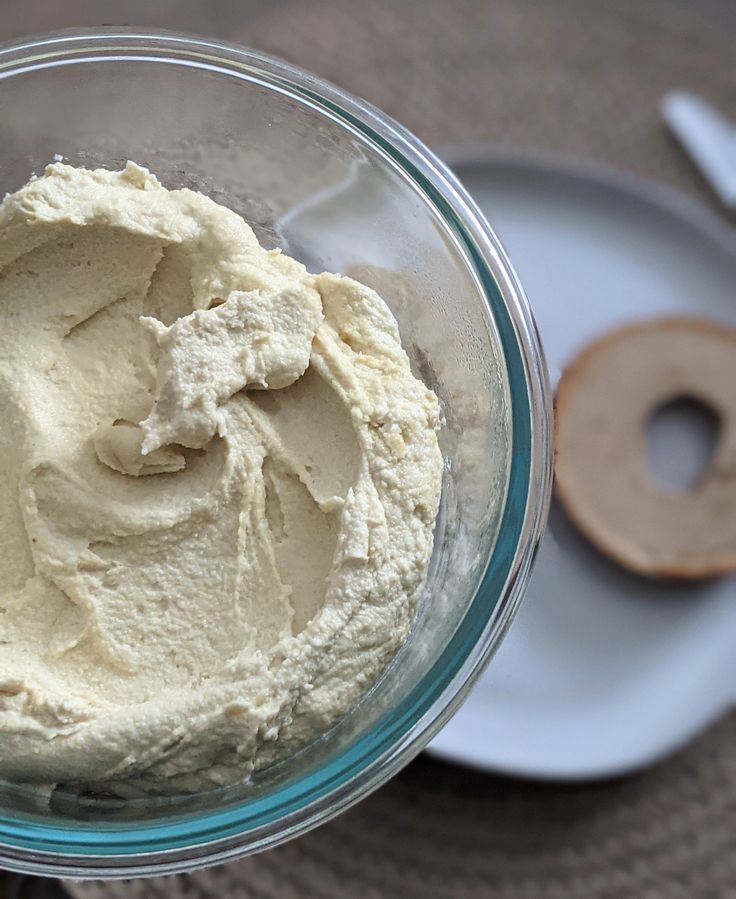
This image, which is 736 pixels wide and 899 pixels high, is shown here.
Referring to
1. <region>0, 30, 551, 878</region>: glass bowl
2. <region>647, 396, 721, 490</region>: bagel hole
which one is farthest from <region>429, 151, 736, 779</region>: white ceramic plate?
<region>0, 30, 551, 878</region>: glass bowl

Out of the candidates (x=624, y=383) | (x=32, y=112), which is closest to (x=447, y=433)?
(x=32, y=112)

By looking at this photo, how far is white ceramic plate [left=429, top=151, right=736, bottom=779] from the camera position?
128cm

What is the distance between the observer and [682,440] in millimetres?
1427

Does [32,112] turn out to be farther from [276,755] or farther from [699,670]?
[699,670]

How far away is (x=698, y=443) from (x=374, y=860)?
0.76 meters

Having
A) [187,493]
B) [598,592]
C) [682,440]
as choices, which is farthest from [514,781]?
[187,493]

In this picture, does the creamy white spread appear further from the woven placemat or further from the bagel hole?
the bagel hole

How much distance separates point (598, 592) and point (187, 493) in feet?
2.51

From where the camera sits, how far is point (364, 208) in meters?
0.93

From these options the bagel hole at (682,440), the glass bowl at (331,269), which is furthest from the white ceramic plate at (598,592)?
the glass bowl at (331,269)

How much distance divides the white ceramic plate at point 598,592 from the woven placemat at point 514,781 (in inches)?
3.4

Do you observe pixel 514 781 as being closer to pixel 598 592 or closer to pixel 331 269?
pixel 598 592

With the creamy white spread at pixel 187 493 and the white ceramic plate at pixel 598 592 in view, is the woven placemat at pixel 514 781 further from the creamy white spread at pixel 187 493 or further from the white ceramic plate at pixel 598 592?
the creamy white spread at pixel 187 493

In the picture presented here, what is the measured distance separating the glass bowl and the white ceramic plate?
35cm
